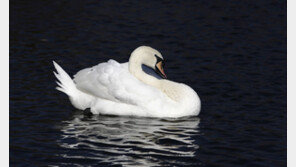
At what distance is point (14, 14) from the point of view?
2311 centimetres

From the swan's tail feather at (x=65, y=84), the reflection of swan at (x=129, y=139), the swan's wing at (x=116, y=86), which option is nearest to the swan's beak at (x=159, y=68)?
the swan's wing at (x=116, y=86)

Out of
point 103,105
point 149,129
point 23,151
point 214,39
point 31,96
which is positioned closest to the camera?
point 23,151

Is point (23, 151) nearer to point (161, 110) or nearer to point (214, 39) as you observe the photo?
point (161, 110)

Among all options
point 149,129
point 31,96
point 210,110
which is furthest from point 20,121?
point 210,110

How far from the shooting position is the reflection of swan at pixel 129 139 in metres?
11.3

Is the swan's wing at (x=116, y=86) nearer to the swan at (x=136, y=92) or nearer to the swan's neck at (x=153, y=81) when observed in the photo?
the swan at (x=136, y=92)

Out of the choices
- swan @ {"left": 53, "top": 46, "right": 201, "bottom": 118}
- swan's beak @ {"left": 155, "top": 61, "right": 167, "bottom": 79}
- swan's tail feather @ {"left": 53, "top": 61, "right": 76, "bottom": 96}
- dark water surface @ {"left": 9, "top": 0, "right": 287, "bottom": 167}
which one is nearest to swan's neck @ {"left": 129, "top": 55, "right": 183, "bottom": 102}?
swan @ {"left": 53, "top": 46, "right": 201, "bottom": 118}

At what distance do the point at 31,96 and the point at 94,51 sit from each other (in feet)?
14.2

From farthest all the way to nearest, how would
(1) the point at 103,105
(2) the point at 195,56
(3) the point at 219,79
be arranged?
(2) the point at 195,56, (3) the point at 219,79, (1) the point at 103,105

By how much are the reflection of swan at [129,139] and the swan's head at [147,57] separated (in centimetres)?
114

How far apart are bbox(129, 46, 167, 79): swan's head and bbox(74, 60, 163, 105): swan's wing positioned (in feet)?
1.13

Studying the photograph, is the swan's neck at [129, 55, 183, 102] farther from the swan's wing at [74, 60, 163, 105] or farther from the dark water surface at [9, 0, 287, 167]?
the dark water surface at [9, 0, 287, 167]

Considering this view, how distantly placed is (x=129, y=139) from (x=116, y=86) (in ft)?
5.59

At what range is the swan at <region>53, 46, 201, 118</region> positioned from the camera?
533 inches
